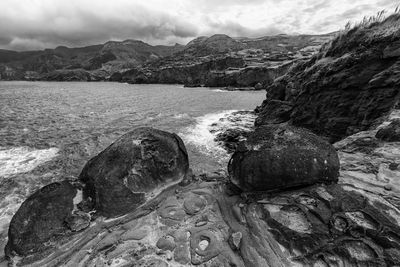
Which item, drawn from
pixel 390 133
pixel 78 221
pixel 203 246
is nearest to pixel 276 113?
pixel 390 133

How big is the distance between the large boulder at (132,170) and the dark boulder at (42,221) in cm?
88

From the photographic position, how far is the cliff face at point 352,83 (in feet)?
44.2

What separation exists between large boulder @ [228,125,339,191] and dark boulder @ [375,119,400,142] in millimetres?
3867

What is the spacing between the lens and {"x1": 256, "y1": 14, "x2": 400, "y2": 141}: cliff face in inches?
530

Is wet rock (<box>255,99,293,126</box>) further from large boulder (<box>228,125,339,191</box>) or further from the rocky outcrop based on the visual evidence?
large boulder (<box>228,125,339,191</box>)

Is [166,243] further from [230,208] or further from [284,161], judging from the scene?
[284,161]

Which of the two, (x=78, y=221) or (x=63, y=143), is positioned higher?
(x=78, y=221)

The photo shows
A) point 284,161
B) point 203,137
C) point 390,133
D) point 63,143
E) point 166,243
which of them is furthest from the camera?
point 203,137

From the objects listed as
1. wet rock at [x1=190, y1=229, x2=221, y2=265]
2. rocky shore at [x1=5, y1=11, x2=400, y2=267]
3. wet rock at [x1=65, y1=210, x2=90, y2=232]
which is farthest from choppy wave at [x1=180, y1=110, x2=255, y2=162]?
wet rock at [x1=65, y1=210, x2=90, y2=232]

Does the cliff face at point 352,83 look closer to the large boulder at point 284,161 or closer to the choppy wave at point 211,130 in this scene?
the choppy wave at point 211,130

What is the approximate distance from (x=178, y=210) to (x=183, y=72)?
422ft

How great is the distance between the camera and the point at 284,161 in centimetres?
767

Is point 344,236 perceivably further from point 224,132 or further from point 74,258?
point 224,132

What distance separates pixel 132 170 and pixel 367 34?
1849 centimetres
